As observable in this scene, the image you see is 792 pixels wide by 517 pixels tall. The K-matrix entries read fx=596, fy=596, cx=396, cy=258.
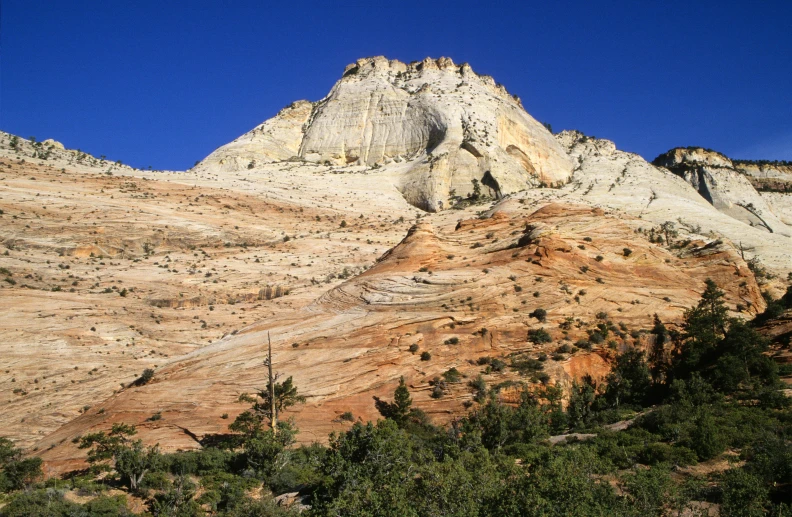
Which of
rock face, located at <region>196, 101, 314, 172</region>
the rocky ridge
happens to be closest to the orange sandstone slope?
the rocky ridge

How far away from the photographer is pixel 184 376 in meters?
26.2

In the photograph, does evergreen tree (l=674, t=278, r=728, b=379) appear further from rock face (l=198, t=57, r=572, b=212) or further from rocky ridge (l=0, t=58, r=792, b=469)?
rock face (l=198, t=57, r=572, b=212)

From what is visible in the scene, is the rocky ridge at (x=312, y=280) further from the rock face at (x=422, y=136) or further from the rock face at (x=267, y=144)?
the rock face at (x=267, y=144)

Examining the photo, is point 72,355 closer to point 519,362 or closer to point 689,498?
point 519,362

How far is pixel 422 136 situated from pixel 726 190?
48.1 metres

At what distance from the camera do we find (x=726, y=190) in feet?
296

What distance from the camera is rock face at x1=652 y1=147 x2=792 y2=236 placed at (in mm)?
81875

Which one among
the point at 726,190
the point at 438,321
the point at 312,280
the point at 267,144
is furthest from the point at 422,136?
the point at 438,321

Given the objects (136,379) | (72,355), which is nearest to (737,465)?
(136,379)

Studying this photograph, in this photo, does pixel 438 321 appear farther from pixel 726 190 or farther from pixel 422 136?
pixel 726 190

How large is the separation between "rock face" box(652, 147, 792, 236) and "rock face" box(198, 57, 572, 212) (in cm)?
2387

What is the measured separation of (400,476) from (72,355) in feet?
68.3

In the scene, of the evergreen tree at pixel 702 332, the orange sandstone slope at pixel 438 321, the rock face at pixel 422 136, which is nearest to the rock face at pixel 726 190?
the rock face at pixel 422 136

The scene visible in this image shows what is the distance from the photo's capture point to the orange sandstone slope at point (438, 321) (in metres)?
24.3
